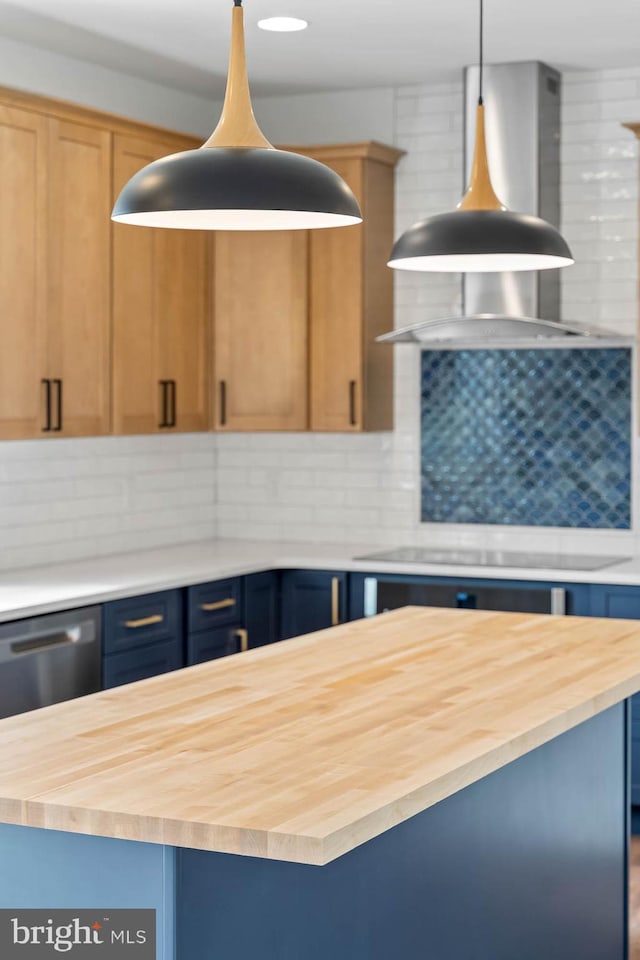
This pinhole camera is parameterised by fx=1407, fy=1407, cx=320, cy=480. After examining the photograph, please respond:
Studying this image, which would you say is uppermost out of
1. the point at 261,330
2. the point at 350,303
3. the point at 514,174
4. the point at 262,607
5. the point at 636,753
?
the point at 514,174

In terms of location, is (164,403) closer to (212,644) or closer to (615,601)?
(212,644)

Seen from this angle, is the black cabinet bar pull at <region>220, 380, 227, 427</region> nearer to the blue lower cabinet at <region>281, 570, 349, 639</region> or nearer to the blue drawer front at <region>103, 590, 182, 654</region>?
the blue lower cabinet at <region>281, 570, 349, 639</region>

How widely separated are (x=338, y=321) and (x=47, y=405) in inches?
55.1

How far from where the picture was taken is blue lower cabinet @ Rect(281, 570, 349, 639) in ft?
18.2

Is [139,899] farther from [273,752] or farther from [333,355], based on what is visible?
[333,355]

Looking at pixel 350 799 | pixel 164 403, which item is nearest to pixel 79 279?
pixel 164 403

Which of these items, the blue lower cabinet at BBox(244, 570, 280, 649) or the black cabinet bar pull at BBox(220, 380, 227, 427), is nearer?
the blue lower cabinet at BBox(244, 570, 280, 649)

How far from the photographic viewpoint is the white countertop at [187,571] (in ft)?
15.1

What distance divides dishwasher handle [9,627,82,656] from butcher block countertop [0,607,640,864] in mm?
1102

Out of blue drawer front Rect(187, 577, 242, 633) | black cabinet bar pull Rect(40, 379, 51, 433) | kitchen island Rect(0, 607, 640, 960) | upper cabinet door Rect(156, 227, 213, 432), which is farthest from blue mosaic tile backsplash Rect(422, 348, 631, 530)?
kitchen island Rect(0, 607, 640, 960)

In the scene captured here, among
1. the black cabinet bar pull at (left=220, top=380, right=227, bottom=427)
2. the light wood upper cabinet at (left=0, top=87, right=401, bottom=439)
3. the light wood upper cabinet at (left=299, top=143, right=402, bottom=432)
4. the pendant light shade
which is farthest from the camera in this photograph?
the black cabinet bar pull at (left=220, top=380, right=227, bottom=427)

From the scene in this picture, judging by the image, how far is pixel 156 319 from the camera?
5637mm

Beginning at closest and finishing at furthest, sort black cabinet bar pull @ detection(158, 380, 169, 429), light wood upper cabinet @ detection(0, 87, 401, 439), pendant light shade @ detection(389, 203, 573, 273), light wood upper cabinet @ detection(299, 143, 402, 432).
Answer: pendant light shade @ detection(389, 203, 573, 273)
light wood upper cabinet @ detection(0, 87, 401, 439)
black cabinet bar pull @ detection(158, 380, 169, 429)
light wood upper cabinet @ detection(299, 143, 402, 432)

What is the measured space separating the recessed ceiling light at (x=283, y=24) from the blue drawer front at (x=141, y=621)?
2.01 meters
